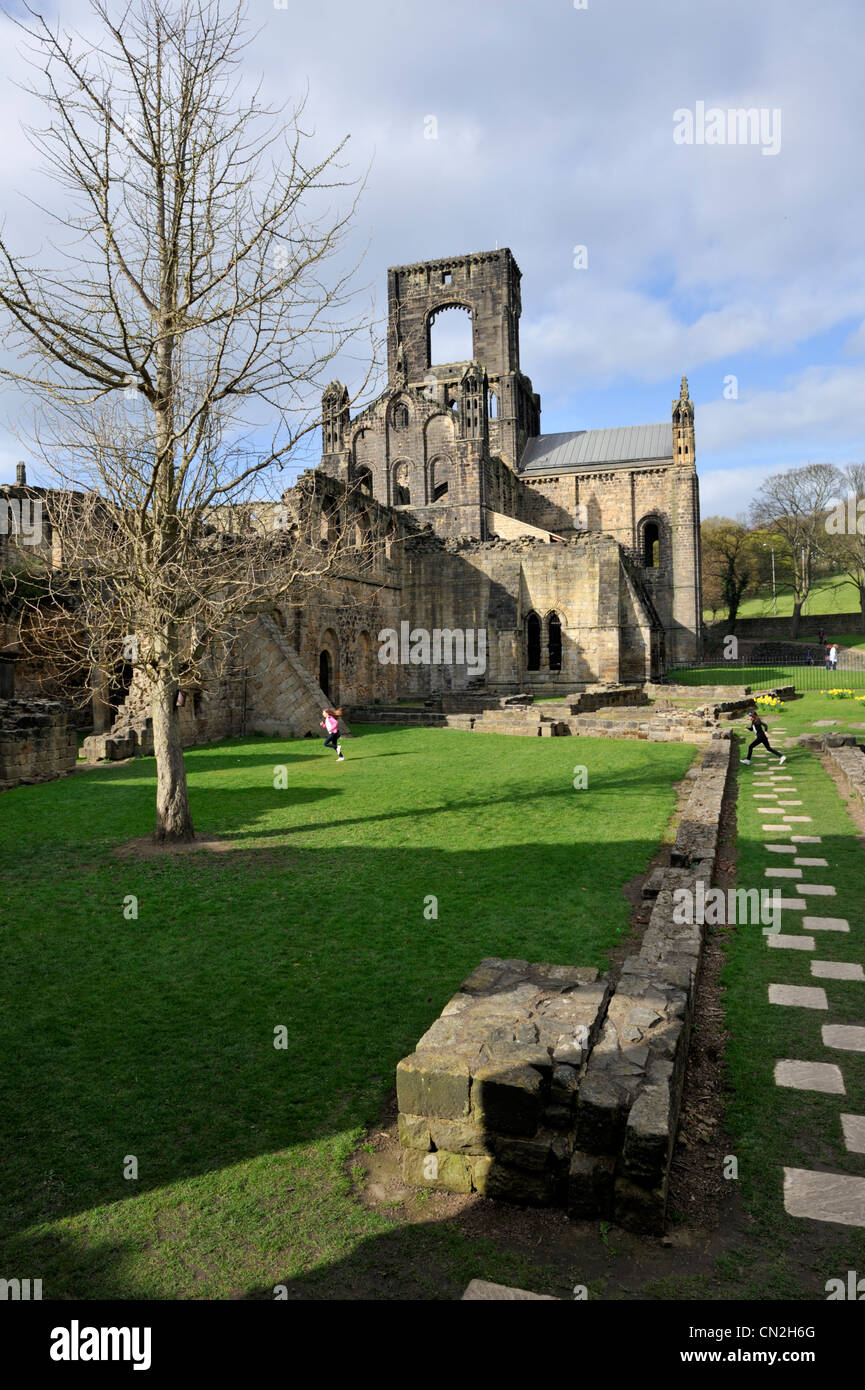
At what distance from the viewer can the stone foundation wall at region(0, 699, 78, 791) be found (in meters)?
13.0

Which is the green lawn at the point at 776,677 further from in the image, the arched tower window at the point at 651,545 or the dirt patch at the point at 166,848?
the dirt patch at the point at 166,848

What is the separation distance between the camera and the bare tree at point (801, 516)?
47406 mm

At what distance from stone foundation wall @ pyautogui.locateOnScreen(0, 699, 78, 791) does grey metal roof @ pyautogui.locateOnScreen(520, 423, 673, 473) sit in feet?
133

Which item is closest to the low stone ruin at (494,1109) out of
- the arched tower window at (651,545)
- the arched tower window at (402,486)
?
the arched tower window at (402,486)

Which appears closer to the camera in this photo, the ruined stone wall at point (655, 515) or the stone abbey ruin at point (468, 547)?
the stone abbey ruin at point (468, 547)

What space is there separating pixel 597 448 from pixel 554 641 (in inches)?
1010

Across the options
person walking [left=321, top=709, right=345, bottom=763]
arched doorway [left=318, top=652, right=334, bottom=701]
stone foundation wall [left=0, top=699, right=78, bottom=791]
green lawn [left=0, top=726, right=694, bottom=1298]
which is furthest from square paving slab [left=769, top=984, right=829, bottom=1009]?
arched doorway [left=318, top=652, right=334, bottom=701]

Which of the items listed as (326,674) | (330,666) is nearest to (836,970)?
(326,674)

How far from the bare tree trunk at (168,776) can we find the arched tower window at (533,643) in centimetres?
2366

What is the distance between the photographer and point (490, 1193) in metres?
3.30

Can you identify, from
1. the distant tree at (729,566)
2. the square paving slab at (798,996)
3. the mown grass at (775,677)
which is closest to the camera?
the square paving slab at (798,996)

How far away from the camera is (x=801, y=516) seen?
51.1 meters

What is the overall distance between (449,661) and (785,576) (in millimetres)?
37799
